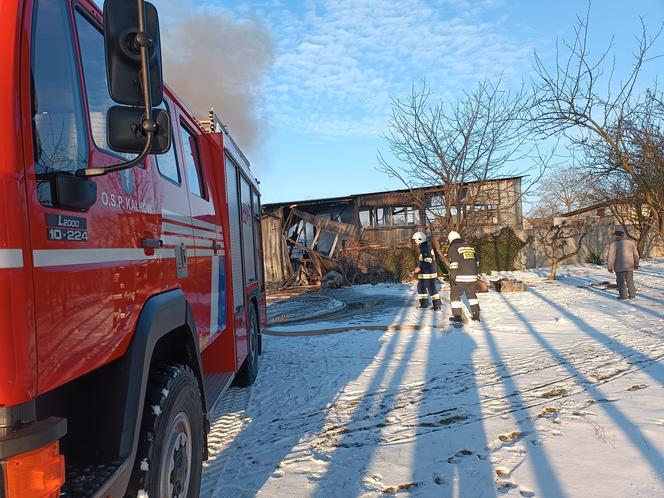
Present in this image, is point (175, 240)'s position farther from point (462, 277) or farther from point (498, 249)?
point (498, 249)

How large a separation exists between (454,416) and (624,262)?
887 cm

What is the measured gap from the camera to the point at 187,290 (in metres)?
3.15

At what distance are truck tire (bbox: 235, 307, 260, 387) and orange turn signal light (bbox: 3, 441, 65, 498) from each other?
415cm

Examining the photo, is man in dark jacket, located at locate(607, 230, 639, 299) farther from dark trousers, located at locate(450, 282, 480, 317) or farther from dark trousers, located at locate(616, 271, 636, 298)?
dark trousers, located at locate(450, 282, 480, 317)

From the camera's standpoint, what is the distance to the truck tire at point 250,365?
5.77 metres

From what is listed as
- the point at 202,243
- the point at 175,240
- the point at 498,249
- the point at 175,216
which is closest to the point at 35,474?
the point at 175,240

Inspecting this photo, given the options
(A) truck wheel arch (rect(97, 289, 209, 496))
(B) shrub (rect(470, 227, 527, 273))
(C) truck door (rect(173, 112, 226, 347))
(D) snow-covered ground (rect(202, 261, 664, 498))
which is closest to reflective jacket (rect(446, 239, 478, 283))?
(D) snow-covered ground (rect(202, 261, 664, 498))

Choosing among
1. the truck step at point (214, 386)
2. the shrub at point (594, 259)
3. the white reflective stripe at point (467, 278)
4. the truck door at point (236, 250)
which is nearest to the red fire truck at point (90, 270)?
the truck step at point (214, 386)

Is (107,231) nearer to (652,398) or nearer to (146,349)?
(146,349)

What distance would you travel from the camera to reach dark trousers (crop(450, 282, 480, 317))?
888 centimetres

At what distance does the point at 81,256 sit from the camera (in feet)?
5.75

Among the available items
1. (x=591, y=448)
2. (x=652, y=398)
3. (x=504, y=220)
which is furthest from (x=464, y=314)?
(x=504, y=220)

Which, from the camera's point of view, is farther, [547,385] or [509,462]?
[547,385]

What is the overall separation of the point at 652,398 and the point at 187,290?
4.25m
